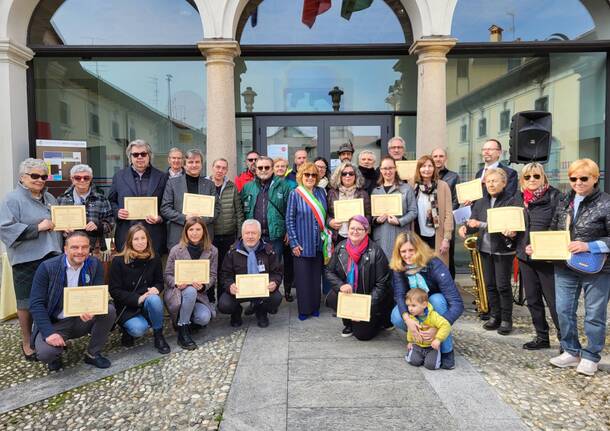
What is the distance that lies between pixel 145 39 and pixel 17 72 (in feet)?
7.57

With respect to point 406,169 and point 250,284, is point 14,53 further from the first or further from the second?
point 406,169

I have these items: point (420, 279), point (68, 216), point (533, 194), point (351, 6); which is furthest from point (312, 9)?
point (420, 279)

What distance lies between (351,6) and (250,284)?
6377 mm

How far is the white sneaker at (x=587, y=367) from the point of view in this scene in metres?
3.76

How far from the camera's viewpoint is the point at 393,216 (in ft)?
16.5

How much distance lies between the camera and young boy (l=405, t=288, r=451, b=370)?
3803 mm

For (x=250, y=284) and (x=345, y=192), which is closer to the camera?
(x=250, y=284)

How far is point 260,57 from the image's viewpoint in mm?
8727

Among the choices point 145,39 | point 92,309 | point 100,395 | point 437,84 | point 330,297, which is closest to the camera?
point 100,395

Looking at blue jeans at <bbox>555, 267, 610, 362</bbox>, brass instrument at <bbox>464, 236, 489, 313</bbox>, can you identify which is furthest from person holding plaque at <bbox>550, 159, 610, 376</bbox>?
brass instrument at <bbox>464, 236, 489, 313</bbox>

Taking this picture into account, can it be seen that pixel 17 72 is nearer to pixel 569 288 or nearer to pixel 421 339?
pixel 421 339

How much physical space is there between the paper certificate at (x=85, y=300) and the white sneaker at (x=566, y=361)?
161 inches

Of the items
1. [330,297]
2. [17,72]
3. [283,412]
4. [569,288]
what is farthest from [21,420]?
[17,72]

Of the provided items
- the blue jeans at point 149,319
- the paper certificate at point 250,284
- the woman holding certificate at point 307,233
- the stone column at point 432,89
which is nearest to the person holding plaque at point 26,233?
the blue jeans at point 149,319
